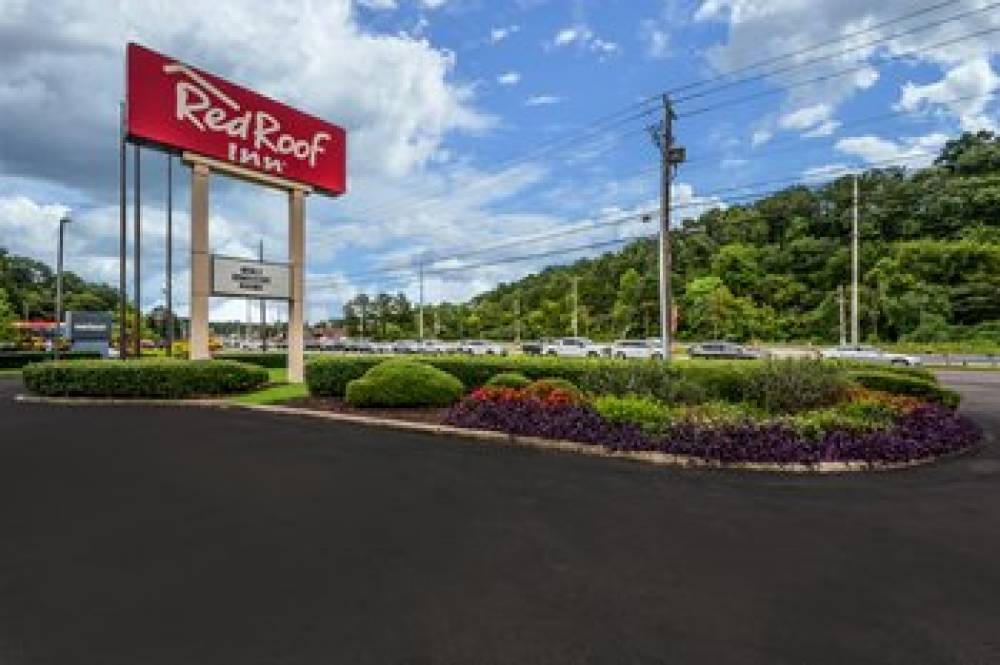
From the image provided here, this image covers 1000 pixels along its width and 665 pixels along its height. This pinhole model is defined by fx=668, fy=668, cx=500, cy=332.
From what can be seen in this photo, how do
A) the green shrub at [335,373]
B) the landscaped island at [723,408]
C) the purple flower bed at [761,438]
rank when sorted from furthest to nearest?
the green shrub at [335,373]
the landscaped island at [723,408]
the purple flower bed at [761,438]

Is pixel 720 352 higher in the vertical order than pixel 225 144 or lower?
lower

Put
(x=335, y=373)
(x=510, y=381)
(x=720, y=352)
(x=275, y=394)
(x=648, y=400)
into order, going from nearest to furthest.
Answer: (x=648, y=400)
(x=510, y=381)
(x=335, y=373)
(x=275, y=394)
(x=720, y=352)

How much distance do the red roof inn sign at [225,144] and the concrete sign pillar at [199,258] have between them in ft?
0.10

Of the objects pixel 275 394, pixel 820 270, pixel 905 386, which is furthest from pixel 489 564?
pixel 820 270

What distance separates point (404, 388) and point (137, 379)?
9.50m

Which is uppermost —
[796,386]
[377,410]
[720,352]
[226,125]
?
[226,125]

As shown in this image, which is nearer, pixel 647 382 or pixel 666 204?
pixel 647 382

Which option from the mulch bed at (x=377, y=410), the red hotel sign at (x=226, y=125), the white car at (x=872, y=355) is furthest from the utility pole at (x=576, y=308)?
the mulch bed at (x=377, y=410)

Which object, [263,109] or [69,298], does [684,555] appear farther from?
[69,298]

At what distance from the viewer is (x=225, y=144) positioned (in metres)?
21.8

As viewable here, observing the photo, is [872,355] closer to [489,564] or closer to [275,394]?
[275,394]

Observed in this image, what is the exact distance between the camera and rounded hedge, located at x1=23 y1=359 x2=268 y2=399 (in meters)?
19.9

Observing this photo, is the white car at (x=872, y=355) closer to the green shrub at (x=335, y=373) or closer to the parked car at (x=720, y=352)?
the parked car at (x=720, y=352)

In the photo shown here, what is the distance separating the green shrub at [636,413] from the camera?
11.1 m
